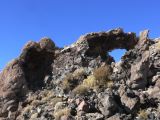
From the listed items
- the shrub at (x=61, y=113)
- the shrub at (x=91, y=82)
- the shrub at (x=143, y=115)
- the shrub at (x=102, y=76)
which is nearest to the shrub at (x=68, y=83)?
the shrub at (x=91, y=82)

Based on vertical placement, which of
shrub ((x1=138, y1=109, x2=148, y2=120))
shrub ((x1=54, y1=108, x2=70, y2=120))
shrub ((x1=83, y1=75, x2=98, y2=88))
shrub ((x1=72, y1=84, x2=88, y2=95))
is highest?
shrub ((x1=83, y1=75, x2=98, y2=88))

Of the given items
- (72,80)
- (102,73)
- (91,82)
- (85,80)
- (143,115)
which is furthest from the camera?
(72,80)

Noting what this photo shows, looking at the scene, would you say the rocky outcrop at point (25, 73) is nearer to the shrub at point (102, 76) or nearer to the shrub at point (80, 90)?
the shrub at point (80, 90)

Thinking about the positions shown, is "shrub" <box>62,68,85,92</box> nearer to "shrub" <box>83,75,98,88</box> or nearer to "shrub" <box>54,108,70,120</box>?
"shrub" <box>83,75,98,88</box>

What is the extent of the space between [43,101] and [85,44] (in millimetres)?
5217

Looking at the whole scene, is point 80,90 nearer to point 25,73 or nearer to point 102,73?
point 102,73

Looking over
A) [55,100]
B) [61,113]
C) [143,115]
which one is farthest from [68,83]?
[143,115]

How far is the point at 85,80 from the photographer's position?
29.4 meters

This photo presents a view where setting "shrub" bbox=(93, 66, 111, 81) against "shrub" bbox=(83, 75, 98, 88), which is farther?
"shrub" bbox=(93, 66, 111, 81)

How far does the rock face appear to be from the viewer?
1007 inches

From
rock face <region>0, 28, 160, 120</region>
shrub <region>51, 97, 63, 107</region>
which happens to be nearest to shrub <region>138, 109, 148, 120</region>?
rock face <region>0, 28, 160, 120</region>

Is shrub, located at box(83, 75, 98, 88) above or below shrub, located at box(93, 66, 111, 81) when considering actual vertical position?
below

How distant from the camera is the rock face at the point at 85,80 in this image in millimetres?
25578

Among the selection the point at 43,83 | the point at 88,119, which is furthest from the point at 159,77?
the point at 43,83
